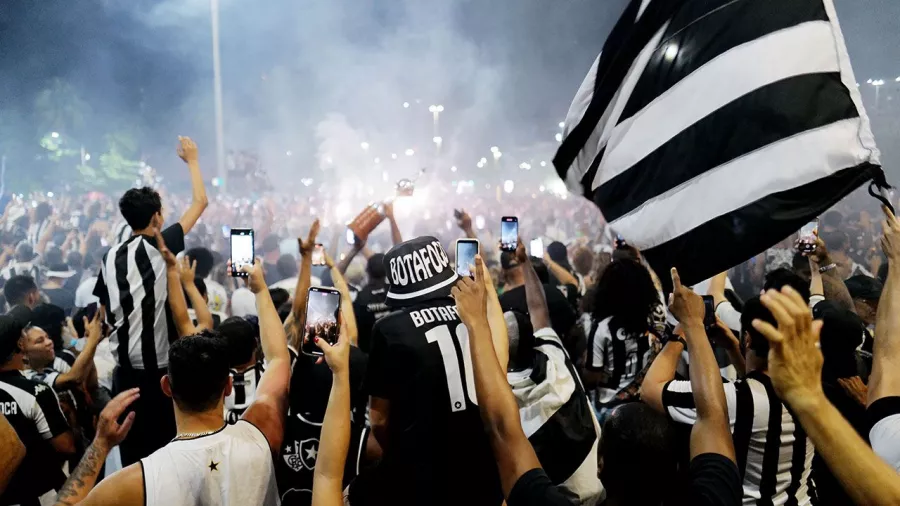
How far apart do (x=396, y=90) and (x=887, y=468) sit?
2192 cm

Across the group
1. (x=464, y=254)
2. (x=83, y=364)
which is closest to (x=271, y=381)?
(x=464, y=254)

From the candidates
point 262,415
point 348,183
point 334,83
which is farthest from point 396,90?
point 262,415

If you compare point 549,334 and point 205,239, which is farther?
point 205,239

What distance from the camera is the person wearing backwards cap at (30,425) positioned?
3.15 metres

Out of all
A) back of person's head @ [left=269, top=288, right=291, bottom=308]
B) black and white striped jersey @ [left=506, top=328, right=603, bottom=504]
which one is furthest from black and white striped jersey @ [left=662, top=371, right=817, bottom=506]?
back of person's head @ [left=269, top=288, right=291, bottom=308]

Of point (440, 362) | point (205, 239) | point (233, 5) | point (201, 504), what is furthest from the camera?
point (233, 5)

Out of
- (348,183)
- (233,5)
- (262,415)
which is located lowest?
(262,415)

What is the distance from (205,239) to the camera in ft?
46.6

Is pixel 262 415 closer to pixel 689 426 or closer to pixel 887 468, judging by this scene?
pixel 689 426

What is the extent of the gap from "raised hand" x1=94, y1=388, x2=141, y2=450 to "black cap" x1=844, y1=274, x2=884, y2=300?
4606 millimetres

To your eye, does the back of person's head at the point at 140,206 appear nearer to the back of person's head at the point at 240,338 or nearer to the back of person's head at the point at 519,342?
the back of person's head at the point at 240,338

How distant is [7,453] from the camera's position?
2426 mm

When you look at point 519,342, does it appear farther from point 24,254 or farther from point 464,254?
point 24,254

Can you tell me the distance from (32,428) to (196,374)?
61.8 inches
